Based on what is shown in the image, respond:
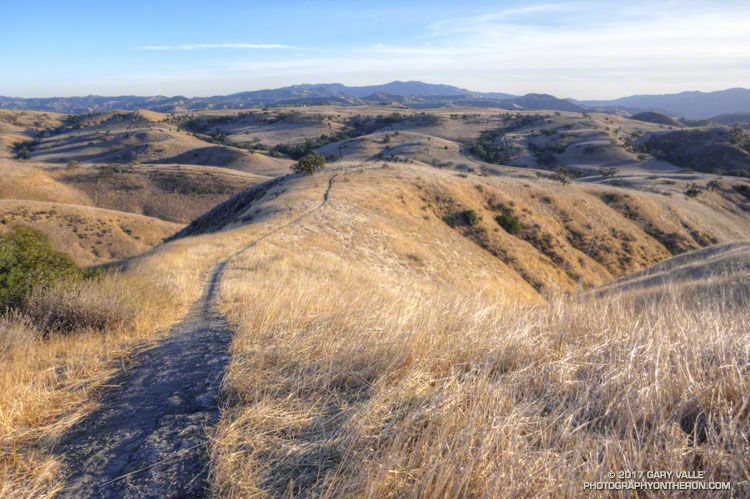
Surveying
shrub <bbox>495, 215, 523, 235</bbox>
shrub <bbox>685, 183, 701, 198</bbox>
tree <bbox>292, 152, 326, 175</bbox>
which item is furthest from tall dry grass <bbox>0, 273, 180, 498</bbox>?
shrub <bbox>685, 183, 701, 198</bbox>

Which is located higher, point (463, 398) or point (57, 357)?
point (463, 398)

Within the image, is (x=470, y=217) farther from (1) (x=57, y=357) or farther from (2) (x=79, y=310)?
(1) (x=57, y=357)

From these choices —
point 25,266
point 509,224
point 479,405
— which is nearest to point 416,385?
point 479,405

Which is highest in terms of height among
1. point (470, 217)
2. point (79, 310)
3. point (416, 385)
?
point (416, 385)

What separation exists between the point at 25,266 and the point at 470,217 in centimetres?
2675

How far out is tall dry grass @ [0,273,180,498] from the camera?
8.32ft

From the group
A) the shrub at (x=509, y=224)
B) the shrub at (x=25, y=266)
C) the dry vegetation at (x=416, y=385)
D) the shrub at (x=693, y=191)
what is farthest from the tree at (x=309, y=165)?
the shrub at (x=693, y=191)

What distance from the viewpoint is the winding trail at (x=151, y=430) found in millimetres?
2342

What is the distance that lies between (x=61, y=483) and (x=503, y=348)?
10.6 ft

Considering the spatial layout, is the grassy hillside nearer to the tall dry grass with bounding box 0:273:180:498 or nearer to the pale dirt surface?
the pale dirt surface

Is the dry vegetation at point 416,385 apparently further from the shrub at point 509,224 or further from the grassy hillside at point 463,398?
the shrub at point 509,224

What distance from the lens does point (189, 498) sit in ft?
7.20

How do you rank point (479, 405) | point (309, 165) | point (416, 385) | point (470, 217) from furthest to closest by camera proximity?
1. point (309, 165)
2. point (470, 217)
3. point (416, 385)
4. point (479, 405)

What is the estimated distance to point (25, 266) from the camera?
743 centimetres
